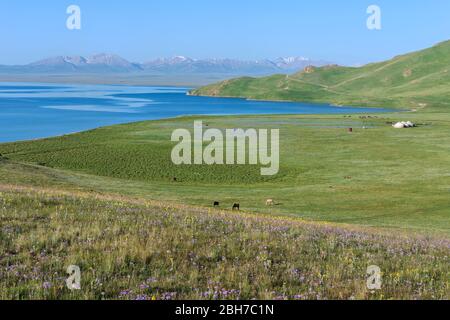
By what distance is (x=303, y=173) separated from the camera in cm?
7956

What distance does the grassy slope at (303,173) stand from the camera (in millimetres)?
48991

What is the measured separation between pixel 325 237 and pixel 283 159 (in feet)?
251

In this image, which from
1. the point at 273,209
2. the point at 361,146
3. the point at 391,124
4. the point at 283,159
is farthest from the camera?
the point at 391,124

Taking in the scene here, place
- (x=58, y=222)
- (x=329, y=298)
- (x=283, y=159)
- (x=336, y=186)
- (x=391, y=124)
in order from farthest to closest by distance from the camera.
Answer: (x=391, y=124) < (x=283, y=159) < (x=336, y=186) < (x=58, y=222) < (x=329, y=298)

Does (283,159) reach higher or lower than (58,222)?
lower

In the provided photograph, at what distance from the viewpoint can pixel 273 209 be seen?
1842 inches

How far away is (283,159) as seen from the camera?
303 ft

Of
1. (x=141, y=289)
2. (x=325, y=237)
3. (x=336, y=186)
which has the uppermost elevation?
(x=141, y=289)

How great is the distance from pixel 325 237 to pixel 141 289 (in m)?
8.50

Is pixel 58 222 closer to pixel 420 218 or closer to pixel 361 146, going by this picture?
pixel 420 218

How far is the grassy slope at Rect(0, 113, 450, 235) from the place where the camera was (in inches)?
1929

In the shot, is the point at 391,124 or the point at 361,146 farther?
the point at 391,124

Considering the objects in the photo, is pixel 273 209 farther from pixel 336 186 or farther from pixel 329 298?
pixel 329 298

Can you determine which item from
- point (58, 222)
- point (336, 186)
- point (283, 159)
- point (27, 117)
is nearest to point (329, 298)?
point (58, 222)
